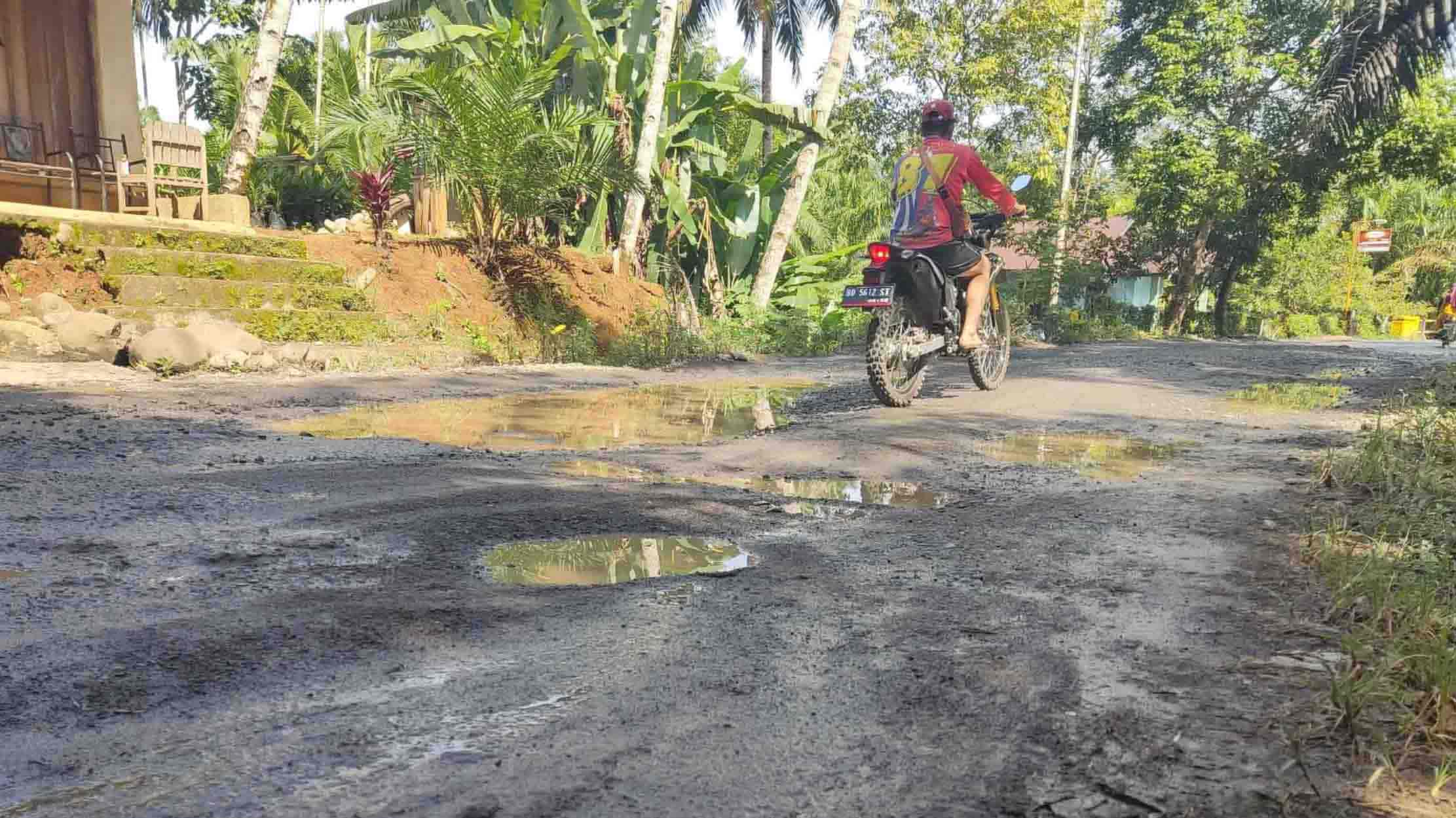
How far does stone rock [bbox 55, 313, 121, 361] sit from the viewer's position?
285 inches

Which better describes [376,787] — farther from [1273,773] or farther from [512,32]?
[512,32]

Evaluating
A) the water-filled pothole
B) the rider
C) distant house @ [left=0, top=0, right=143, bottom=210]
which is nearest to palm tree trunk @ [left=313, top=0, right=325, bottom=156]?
distant house @ [left=0, top=0, right=143, bottom=210]

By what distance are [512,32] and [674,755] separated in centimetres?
1167

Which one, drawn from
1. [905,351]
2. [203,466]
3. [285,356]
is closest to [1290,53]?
[905,351]

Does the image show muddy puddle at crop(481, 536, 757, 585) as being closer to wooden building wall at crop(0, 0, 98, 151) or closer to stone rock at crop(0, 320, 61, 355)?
stone rock at crop(0, 320, 61, 355)

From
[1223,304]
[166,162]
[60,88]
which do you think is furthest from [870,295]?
[1223,304]

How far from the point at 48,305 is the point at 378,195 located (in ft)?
12.5

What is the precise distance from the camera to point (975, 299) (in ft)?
25.1

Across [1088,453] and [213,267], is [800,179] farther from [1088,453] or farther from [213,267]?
[1088,453]

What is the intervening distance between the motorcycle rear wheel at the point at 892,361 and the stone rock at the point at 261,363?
→ 14.7 feet

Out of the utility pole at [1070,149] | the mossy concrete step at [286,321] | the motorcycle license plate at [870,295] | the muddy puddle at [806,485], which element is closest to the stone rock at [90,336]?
the mossy concrete step at [286,321]

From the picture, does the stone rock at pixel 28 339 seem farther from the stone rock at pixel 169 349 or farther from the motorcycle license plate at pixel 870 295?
the motorcycle license plate at pixel 870 295

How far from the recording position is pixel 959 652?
7.66ft

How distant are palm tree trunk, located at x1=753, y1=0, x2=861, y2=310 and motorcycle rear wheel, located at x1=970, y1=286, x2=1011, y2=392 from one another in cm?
716
